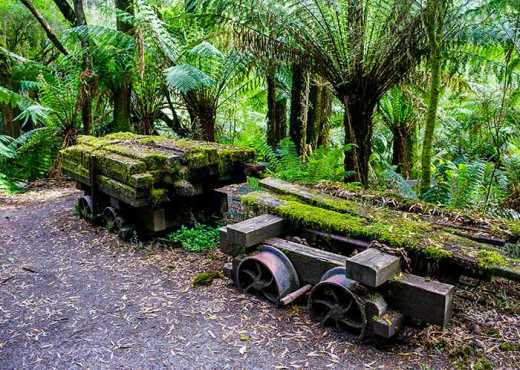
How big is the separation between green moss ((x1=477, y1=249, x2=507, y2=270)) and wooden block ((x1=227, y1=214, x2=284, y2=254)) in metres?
1.40

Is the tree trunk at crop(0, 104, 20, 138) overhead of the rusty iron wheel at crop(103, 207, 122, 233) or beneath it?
overhead

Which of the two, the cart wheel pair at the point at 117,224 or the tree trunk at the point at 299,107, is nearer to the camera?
the cart wheel pair at the point at 117,224

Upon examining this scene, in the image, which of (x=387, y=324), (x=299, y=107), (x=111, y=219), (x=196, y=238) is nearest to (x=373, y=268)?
(x=387, y=324)

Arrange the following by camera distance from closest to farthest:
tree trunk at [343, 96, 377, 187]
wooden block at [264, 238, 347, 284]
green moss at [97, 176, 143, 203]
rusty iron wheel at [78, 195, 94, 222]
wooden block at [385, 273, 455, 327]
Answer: wooden block at [385, 273, 455, 327] < wooden block at [264, 238, 347, 284] < green moss at [97, 176, 143, 203] < rusty iron wheel at [78, 195, 94, 222] < tree trunk at [343, 96, 377, 187]

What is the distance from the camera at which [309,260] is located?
2945 millimetres

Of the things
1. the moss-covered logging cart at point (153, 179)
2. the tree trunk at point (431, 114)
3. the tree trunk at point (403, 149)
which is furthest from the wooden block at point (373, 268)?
the tree trunk at point (403, 149)

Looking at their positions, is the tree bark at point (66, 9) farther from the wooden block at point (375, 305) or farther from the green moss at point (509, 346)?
the green moss at point (509, 346)

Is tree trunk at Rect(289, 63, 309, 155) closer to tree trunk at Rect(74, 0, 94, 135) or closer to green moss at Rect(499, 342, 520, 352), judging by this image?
tree trunk at Rect(74, 0, 94, 135)

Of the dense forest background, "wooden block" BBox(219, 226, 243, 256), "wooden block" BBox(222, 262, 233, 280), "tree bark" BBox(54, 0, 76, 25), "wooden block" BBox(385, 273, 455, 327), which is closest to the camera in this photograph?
"wooden block" BBox(385, 273, 455, 327)

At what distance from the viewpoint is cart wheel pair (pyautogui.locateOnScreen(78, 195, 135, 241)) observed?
14.7ft

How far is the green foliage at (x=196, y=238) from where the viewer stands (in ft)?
13.8

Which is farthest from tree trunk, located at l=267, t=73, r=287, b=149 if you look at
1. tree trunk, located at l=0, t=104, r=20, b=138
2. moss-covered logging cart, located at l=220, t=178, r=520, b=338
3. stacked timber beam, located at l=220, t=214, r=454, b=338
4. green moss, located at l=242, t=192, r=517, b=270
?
tree trunk, located at l=0, t=104, r=20, b=138

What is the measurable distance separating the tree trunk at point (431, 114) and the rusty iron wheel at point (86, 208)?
12.6ft

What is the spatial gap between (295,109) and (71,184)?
167 inches
